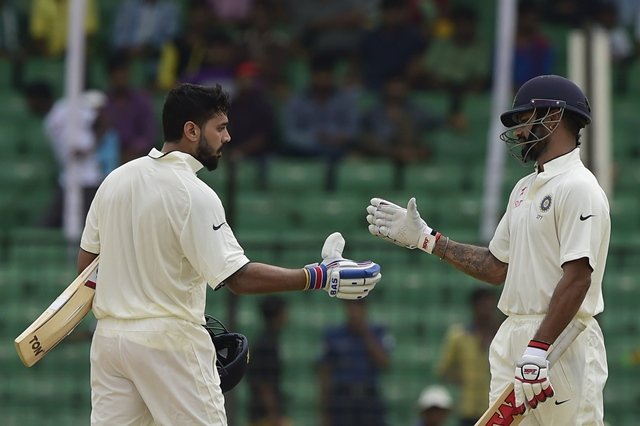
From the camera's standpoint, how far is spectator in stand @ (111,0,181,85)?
1502 centimetres

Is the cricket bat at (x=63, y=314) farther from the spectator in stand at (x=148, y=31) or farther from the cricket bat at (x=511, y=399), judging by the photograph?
the spectator in stand at (x=148, y=31)

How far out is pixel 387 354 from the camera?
35.3 feet

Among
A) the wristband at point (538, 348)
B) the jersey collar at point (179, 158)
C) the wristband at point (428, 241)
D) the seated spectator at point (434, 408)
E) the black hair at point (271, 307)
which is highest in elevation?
the jersey collar at point (179, 158)

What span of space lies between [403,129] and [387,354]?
147 inches

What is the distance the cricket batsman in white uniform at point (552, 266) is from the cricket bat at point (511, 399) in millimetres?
52

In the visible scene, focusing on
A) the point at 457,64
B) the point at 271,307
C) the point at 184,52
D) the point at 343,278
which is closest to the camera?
the point at 343,278

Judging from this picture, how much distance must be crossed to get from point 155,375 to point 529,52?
885 centimetres

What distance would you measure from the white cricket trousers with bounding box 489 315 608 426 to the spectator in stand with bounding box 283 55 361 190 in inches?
277

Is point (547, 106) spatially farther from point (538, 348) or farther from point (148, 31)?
point (148, 31)

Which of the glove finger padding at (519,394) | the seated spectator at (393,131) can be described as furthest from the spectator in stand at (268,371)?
the glove finger padding at (519,394)

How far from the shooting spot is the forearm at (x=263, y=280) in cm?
662

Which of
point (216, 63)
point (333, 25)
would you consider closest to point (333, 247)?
point (216, 63)

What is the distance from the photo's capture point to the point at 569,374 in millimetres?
6633

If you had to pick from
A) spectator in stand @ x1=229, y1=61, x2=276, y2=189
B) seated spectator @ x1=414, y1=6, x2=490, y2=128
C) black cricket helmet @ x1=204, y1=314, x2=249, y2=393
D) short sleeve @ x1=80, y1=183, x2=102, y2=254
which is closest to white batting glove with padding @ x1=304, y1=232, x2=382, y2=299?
black cricket helmet @ x1=204, y1=314, x2=249, y2=393
